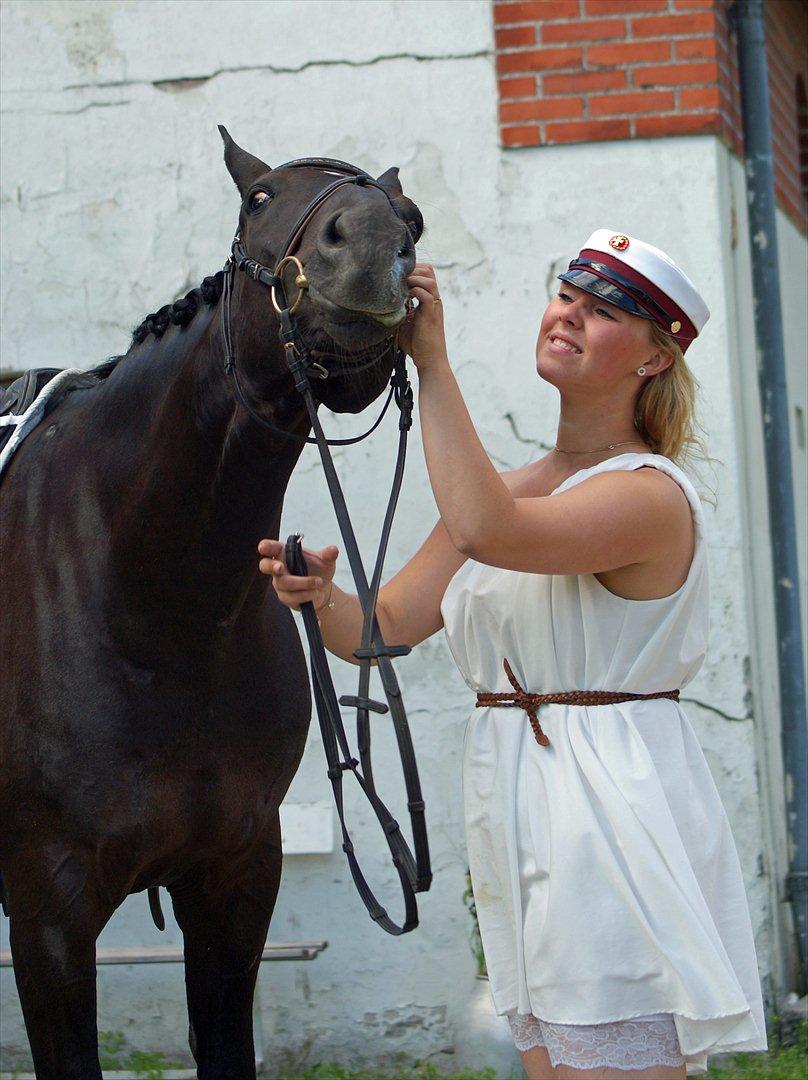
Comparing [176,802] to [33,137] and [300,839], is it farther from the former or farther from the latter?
[33,137]

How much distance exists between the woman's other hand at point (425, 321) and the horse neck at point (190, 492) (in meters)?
0.36

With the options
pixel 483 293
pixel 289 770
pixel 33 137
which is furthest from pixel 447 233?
pixel 289 770

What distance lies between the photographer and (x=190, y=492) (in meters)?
2.32

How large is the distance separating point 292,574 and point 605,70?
283 centimetres

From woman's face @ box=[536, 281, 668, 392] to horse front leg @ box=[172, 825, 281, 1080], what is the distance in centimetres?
113

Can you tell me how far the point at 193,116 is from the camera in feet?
14.4

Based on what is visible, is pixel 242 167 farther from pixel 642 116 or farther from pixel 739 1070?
pixel 739 1070

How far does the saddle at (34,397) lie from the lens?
2.70 meters

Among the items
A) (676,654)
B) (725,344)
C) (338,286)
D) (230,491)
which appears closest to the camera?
(338,286)

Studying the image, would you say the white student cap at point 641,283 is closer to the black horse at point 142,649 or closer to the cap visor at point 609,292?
the cap visor at point 609,292

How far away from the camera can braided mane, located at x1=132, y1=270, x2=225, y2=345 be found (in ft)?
7.60

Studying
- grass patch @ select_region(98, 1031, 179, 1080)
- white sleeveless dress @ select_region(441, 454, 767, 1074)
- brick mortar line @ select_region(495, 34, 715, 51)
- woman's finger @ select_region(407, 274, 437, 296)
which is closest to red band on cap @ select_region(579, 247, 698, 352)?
white sleeveless dress @ select_region(441, 454, 767, 1074)

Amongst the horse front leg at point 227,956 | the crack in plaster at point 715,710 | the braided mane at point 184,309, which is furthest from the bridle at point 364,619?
the crack in plaster at point 715,710

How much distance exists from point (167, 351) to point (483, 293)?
2048mm
